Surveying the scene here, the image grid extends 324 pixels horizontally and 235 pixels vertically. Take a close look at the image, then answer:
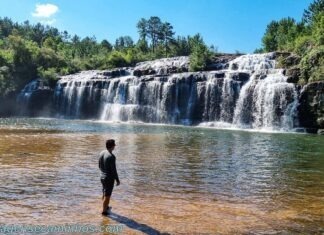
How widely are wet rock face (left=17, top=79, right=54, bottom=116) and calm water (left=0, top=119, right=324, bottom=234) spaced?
52120mm

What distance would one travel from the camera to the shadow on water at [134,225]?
30.1 ft

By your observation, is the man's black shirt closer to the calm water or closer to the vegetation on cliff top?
the calm water

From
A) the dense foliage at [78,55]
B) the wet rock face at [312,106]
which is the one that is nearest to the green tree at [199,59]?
the dense foliage at [78,55]

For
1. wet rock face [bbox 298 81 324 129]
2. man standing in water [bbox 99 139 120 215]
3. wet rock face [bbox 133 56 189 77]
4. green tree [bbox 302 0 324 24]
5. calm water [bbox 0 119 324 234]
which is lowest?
calm water [bbox 0 119 324 234]

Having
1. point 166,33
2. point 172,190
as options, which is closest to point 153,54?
point 166,33

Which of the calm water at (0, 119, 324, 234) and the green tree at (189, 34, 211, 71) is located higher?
the green tree at (189, 34, 211, 71)

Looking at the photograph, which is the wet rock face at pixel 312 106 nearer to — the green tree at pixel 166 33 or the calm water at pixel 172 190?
the calm water at pixel 172 190

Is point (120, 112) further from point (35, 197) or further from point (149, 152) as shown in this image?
point (35, 197)

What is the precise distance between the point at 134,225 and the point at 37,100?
69.3 meters

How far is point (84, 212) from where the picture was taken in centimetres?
1051

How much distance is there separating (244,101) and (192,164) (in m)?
33.7

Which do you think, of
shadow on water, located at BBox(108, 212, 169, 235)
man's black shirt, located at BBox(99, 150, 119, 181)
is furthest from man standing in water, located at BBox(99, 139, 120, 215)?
shadow on water, located at BBox(108, 212, 169, 235)

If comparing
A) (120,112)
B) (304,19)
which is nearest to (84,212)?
(120,112)

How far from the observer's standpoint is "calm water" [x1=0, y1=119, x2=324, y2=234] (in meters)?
9.93
